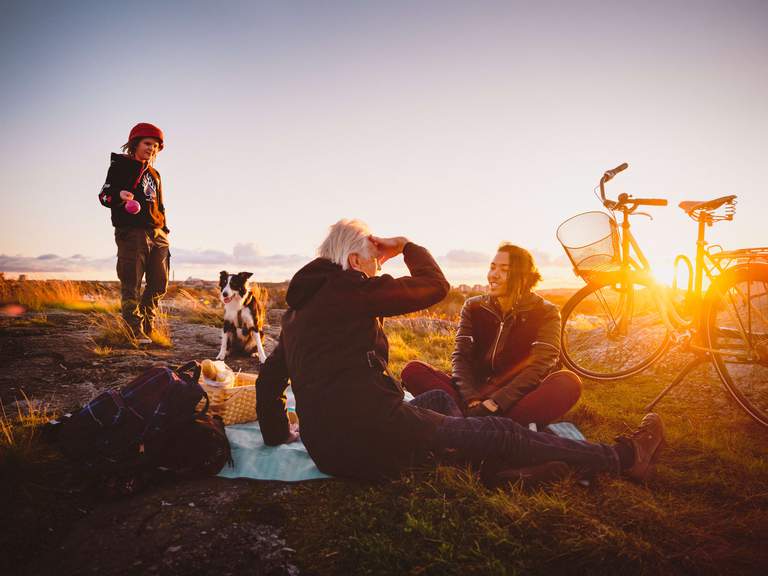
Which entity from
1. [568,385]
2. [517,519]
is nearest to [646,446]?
[568,385]

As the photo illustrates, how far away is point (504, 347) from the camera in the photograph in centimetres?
356

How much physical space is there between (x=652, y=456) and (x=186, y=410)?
308 centimetres

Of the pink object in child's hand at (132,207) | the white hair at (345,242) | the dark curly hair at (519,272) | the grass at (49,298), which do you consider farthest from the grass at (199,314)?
the white hair at (345,242)

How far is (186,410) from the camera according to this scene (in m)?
2.68

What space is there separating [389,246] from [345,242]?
0.36 metres

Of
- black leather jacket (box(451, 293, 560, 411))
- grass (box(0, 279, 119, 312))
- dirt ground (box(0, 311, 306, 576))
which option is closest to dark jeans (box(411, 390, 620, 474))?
black leather jacket (box(451, 293, 560, 411))

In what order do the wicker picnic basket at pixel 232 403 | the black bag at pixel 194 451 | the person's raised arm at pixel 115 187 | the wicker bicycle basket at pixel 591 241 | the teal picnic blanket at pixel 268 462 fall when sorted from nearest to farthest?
the black bag at pixel 194 451
the teal picnic blanket at pixel 268 462
the wicker picnic basket at pixel 232 403
the wicker bicycle basket at pixel 591 241
the person's raised arm at pixel 115 187

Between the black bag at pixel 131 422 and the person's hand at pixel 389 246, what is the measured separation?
1.57m

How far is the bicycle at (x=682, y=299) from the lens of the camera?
10.4ft

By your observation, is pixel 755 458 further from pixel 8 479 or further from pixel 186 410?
pixel 8 479

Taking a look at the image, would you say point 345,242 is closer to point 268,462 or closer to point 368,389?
point 368,389

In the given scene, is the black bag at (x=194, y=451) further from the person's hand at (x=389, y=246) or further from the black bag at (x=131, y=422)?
the person's hand at (x=389, y=246)

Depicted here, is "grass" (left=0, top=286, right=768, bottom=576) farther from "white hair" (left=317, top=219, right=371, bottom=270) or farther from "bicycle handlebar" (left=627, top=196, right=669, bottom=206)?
"bicycle handlebar" (left=627, top=196, right=669, bottom=206)

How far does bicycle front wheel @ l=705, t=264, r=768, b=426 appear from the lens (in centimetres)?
311
